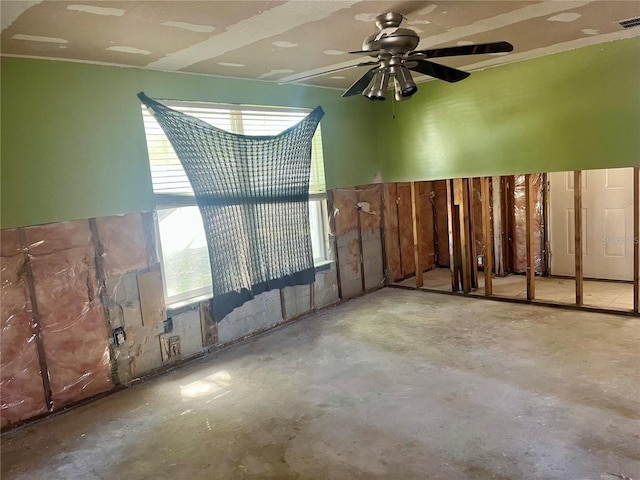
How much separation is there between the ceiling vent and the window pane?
3.63m

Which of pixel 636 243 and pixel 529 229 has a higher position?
pixel 529 229

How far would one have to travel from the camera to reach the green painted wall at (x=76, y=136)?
307 centimetres

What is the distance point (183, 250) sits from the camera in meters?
4.04

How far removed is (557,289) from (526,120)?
204 cm

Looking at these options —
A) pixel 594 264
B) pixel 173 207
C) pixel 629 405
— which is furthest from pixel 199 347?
pixel 594 264

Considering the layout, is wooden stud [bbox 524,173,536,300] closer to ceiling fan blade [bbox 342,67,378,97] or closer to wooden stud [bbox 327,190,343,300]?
wooden stud [bbox 327,190,343,300]

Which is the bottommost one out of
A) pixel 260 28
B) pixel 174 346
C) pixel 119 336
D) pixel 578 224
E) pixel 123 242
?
pixel 174 346

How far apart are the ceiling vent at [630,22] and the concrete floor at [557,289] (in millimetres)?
2542

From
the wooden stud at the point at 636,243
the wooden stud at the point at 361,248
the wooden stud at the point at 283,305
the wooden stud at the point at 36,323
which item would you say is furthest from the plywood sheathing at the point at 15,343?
the wooden stud at the point at 636,243

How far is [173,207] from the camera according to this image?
12.8 feet

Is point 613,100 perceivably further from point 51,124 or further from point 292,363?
point 51,124

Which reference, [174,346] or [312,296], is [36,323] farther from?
[312,296]

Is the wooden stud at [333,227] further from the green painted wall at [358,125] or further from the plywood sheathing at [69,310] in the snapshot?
the plywood sheathing at [69,310]

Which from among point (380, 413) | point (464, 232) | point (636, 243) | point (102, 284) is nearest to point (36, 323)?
point (102, 284)
